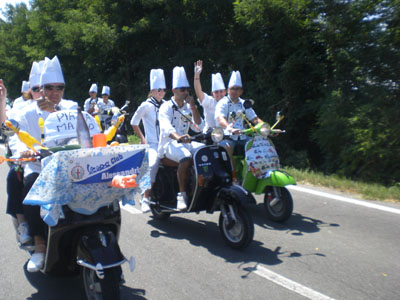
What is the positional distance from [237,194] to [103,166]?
75.9 inches

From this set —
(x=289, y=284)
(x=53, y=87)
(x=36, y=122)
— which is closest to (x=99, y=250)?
(x=36, y=122)

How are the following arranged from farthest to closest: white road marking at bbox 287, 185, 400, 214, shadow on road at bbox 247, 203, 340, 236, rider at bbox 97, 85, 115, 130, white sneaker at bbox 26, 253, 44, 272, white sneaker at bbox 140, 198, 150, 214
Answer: rider at bbox 97, 85, 115, 130 → white road marking at bbox 287, 185, 400, 214 → white sneaker at bbox 140, 198, 150, 214 → shadow on road at bbox 247, 203, 340, 236 → white sneaker at bbox 26, 253, 44, 272

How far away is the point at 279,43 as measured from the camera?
1218 cm

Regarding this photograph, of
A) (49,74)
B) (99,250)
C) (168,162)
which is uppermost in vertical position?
(49,74)

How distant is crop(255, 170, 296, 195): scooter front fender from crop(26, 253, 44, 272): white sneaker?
320 cm

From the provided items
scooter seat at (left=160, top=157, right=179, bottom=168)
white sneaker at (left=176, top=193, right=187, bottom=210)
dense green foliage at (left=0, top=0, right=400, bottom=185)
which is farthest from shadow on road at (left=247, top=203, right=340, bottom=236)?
dense green foliage at (left=0, top=0, right=400, bottom=185)

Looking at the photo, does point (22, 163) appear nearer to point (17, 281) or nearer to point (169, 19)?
point (17, 281)

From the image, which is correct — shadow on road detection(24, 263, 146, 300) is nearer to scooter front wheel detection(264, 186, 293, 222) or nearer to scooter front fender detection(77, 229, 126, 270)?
scooter front fender detection(77, 229, 126, 270)

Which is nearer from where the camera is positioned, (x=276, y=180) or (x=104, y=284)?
(x=104, y=284)

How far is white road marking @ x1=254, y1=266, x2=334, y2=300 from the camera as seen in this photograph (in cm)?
370

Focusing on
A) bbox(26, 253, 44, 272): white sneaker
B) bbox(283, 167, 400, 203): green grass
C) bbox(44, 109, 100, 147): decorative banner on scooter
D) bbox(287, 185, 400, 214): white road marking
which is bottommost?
bbox(26, 253, 44, 272): white sneaker

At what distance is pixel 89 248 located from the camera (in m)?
3.21

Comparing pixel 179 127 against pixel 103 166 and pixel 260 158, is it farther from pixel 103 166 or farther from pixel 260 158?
pixel 103 166

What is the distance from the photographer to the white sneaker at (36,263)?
3.54m
